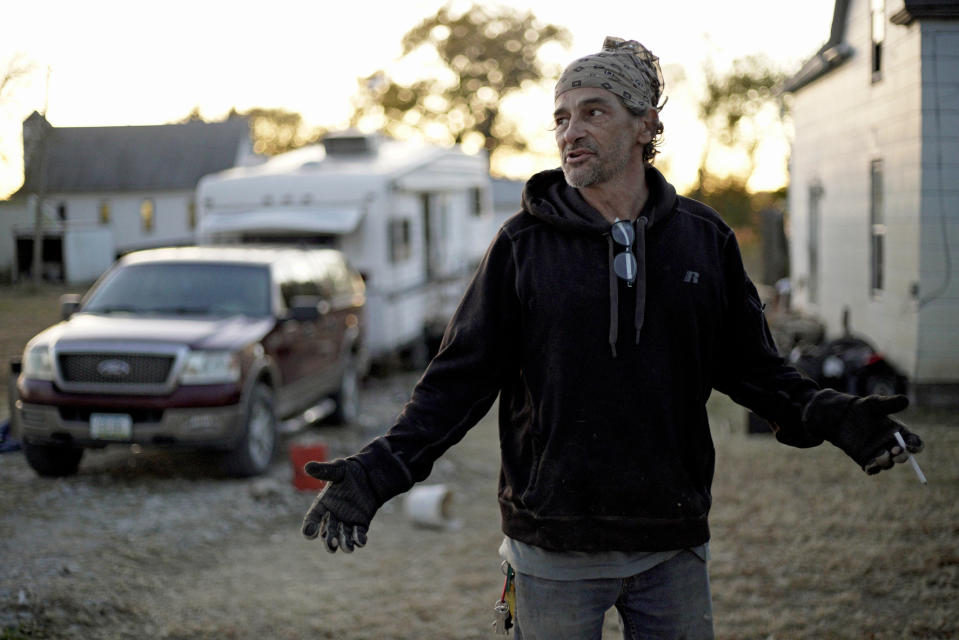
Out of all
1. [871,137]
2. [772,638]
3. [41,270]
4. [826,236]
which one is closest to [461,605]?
[772,638]

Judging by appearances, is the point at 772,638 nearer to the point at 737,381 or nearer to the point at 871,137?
the point at 737,381

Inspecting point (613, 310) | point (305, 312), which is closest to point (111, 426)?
point (305, 312)

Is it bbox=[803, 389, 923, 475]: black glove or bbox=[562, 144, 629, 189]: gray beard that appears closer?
bbox=[803, 389, 923, 475]: black glove

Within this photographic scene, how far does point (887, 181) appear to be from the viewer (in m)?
9.95

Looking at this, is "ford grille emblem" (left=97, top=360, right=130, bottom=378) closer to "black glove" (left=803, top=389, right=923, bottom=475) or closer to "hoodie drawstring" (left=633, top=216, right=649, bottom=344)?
"hoodie drawstring" (left=633, top=216, right=649, bottom=344)

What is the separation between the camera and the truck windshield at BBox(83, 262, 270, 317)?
845 cm

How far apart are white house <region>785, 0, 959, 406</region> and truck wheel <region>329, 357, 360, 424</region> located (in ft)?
17.5

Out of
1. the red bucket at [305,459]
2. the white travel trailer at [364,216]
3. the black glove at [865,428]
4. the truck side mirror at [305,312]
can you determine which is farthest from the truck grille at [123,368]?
the black glove at [865,428]

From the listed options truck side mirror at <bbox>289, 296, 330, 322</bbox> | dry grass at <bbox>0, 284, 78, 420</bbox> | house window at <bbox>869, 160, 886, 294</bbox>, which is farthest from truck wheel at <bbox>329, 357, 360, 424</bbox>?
house window at <bbox>869, 160, 886, 294</bbox>

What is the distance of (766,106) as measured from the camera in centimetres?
3841

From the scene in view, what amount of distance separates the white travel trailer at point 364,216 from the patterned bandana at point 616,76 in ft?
32.3

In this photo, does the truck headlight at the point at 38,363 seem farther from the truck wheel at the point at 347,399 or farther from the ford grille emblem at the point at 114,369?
the truck wheel at the point at 347,399

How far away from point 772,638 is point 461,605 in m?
1.57

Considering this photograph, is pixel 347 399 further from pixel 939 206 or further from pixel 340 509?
pixel 340 509
